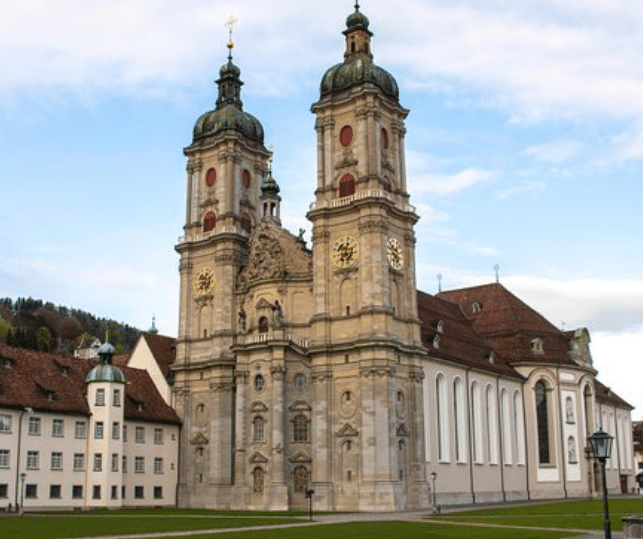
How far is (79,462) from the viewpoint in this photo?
7219cm

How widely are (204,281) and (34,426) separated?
70.4 feet

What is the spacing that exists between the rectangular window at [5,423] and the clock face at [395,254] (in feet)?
103

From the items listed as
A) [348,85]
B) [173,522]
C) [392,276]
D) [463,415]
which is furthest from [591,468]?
[173,522]

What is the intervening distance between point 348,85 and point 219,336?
80.7 ft

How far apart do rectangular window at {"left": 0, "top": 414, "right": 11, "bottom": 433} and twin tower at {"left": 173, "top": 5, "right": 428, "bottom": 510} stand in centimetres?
1795

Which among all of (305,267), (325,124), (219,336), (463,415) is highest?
(325,124)

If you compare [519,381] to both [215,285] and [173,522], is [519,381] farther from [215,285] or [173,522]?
[173,522]

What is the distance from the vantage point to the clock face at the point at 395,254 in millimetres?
73562

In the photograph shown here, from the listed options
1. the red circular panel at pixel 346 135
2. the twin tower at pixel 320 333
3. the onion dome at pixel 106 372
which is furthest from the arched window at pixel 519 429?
the onion dome at pixel 106 372

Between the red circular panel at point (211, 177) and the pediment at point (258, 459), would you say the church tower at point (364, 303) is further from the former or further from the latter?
the red circular panel at point (211, 177)

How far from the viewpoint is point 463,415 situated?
81000mm

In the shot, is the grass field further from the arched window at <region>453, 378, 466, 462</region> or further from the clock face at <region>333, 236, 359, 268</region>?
the clock face at <region>333, 236, 359, 268</region>

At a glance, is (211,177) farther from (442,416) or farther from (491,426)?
(491,426)

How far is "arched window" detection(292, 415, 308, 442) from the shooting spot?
72.8 m
